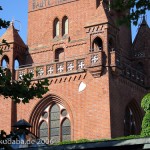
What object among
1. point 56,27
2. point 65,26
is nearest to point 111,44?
point 65,26

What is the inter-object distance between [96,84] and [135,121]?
6.15 m

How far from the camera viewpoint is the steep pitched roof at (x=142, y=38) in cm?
3931

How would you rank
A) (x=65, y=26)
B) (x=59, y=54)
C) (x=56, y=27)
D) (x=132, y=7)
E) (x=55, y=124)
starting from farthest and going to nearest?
(x=56, y=27) < (x=65, y=26) < (x=59, y=54) < (x=55, y=124) < (x=132, y=7)

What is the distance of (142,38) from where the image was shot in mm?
39656

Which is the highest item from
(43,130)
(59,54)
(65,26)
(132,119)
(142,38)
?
(65,26)

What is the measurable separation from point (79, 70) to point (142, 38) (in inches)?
346

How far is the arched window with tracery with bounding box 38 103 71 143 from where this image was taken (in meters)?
33.8

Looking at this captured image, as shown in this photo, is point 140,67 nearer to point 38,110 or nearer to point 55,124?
point 55,124

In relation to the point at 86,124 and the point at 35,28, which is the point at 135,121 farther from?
the point at 35,28

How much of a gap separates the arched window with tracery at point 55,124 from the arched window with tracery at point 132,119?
13.8 ft

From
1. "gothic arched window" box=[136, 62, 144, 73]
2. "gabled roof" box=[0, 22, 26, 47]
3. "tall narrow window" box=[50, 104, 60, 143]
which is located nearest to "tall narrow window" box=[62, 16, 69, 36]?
"gabled roof" box=[0, 22, 26, 47]

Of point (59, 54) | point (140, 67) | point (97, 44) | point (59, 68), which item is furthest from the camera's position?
point (140, 67)

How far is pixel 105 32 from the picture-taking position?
32594 mm

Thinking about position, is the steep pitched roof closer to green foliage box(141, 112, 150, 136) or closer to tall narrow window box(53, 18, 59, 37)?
tall narrow window box(53, 18, 59, 37)
